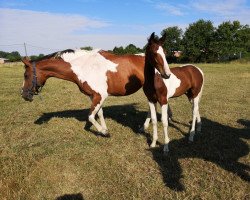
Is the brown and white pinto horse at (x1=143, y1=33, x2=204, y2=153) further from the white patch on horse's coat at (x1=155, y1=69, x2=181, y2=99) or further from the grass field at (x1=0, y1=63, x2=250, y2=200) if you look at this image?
the grass field at (x1=0, y1=63, x2=250, y2=200)

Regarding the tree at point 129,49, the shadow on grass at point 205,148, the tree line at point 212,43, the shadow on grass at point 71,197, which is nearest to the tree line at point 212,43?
the tree line at point 212,43

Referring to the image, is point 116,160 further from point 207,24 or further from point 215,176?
point 207,24

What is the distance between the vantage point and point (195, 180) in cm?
564

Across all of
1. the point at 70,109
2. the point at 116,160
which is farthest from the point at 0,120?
the point at 116,160

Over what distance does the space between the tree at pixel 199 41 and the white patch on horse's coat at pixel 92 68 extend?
6321 centimetres

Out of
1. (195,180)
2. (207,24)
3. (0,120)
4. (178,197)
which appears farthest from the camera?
(207,24)

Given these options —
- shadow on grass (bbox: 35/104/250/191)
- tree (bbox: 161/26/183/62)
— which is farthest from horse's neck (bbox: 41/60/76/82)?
tree (bbox: 161/26/183/62)

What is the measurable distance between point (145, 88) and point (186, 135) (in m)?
2.00

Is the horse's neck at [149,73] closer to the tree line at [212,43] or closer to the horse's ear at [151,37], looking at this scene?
the horse's ear at [151,37]

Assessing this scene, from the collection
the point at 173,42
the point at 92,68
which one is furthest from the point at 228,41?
the point at 92,68

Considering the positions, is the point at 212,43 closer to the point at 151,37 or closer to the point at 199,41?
the point at 199,41

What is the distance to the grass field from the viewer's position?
541 cm

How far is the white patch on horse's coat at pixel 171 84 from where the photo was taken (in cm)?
734

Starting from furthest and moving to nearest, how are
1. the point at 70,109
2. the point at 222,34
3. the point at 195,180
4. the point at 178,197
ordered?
the point at 222,34
the point at 70,109
the point at 195,180
the point at 178,197
